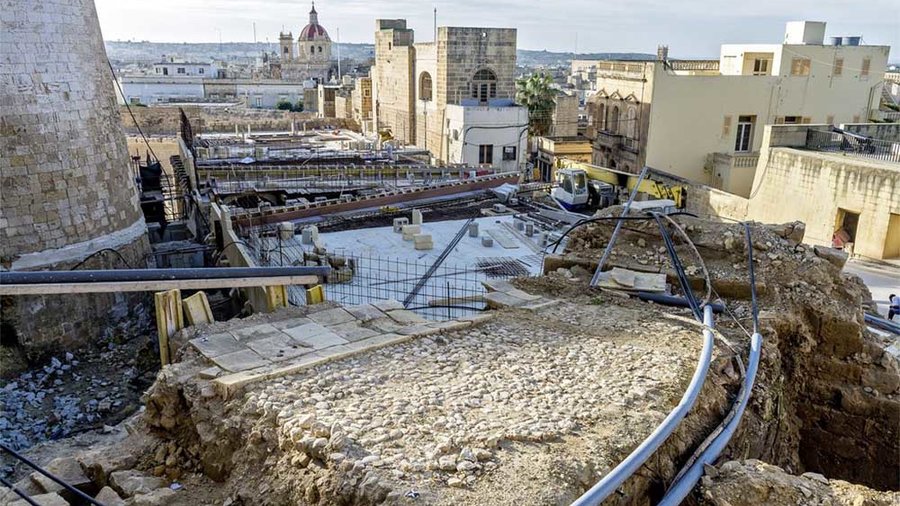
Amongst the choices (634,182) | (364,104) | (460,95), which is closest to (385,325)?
(634,182)

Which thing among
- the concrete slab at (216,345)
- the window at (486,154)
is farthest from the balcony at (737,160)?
the concrete slab at (216,345)

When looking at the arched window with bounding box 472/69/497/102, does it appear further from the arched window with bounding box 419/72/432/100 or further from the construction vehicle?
the construction vehicle

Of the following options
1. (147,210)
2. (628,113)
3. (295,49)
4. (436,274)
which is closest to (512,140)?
(628,113)

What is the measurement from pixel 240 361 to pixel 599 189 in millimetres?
17380

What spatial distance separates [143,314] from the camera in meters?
14.4

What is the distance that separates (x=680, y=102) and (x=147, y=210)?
20122 mm

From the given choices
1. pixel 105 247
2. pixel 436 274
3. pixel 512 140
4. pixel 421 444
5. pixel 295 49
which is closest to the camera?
pixel 421 444

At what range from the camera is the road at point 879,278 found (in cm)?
1554

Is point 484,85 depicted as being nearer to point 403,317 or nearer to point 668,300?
point 668,300

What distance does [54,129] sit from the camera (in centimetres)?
1238

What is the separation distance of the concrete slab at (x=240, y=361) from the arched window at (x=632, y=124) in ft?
81.7

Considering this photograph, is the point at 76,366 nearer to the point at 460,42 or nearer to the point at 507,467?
the point at 507,467

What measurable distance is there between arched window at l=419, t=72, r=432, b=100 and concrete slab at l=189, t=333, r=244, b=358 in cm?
2828

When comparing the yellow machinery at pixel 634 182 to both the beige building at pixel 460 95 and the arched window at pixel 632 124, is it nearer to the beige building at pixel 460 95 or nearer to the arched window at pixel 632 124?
the arched window at pixel 632 124
